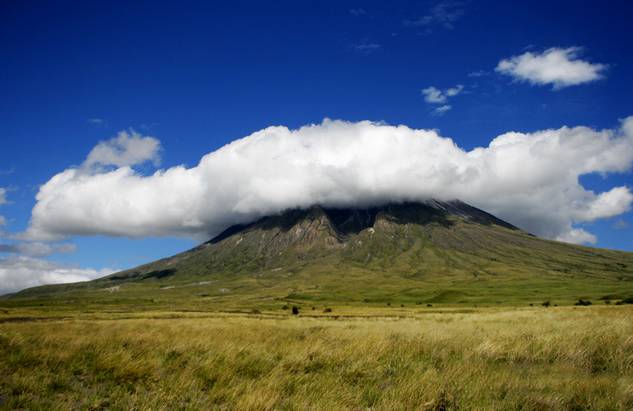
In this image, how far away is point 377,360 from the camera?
954 centimetres

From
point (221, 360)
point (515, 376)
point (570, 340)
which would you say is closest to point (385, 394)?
point (515, 376)

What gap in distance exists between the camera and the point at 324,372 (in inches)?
341

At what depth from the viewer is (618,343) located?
10.5m

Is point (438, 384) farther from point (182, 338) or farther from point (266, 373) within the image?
point (182, 338)

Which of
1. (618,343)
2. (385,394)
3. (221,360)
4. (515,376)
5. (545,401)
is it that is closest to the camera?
(545,401)

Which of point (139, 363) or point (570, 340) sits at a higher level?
point (139, 363)

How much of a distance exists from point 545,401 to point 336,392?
3227 mm

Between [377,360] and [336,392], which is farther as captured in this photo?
[377,360]

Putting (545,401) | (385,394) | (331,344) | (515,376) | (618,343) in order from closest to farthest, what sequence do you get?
1. (545,401)
2. (385,394)
3. (515,376)
4. (618,343)
5. (331,344)

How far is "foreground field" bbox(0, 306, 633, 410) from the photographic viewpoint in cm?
652

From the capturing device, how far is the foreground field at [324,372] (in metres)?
6.52

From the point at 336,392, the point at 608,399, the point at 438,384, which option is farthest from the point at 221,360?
the point at 608,399

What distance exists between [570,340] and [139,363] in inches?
418

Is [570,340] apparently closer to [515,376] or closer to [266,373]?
[515,376]
